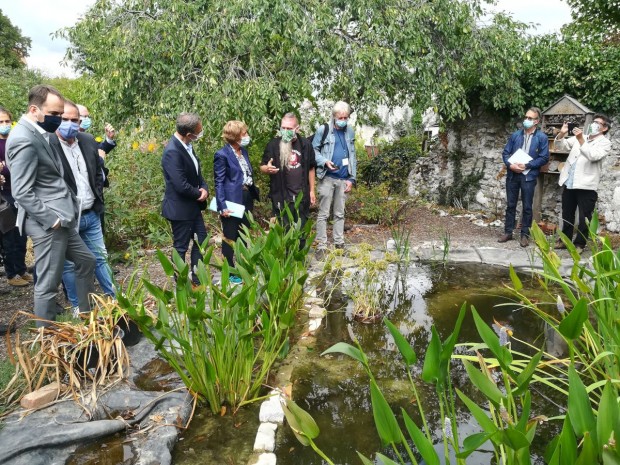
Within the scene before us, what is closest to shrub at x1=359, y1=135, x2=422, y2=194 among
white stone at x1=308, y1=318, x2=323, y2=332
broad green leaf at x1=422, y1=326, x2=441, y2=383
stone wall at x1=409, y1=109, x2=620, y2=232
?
stone wall at x1=409, y1=109, x2=620, y2=232

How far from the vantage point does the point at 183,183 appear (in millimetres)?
4016

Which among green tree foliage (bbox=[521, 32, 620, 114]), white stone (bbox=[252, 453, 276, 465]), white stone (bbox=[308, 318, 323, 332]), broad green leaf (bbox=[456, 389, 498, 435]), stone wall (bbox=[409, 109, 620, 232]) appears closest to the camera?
broad green leaf (bbox=[456, 389, 498, 435])

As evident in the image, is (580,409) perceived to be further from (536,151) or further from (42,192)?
(536,151)

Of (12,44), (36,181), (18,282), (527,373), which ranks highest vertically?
(12,44)

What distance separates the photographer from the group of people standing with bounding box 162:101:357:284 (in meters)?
4.05

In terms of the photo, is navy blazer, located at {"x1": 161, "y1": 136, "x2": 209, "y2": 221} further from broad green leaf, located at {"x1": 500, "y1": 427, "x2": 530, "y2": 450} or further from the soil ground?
broad green leaf, located at {"x1": 500, "y1": 427, "x2": 530, "y2": 450}

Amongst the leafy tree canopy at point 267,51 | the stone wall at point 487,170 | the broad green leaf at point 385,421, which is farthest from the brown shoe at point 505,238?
the broad green leaf at point 385,421

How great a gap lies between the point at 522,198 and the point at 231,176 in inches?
160

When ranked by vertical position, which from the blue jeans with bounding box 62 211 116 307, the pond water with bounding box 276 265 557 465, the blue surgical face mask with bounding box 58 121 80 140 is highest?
the blue surgical face mask with bounding box 58 121 80 140

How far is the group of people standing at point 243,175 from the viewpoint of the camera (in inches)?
160

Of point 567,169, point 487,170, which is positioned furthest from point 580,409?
point 487,170

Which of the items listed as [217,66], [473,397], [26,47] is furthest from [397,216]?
[26,47]

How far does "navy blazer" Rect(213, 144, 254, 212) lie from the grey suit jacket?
1541mm

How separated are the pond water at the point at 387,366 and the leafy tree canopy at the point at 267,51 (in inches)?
Result: 117
